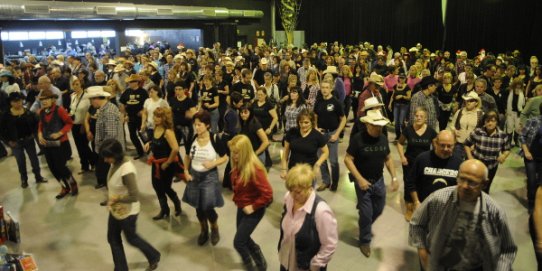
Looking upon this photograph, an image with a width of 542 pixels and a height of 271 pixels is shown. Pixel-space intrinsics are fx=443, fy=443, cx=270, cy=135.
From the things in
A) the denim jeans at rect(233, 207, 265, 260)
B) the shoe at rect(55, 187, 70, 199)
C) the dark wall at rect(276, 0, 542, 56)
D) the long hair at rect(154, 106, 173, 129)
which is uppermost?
the dark wall at rect(276, 0, 542, 56)

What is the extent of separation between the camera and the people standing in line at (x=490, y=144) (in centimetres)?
446

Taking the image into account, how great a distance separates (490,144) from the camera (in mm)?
4465

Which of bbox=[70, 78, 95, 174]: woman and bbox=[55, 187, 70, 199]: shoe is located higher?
bbox=[70, 78, 95, 174]: woman

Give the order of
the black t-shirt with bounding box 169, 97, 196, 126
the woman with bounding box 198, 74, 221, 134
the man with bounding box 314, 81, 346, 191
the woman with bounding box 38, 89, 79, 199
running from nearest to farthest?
the woman with bounding box 38, 89, 79, 199 → the man with bounding box 314, 81, 346, 191 → the black t-shirt with bounding box 169, 97, 196, 126 → the woman with bounding box 198, 74, 221, 134

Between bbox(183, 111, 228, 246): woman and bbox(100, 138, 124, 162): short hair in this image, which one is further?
bbox(183, 111, 228, 246): woman

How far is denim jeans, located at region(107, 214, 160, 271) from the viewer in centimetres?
358

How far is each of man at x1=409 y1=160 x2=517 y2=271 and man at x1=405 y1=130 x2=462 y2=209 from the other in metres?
0.81

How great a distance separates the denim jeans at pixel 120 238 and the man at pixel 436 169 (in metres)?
2.26

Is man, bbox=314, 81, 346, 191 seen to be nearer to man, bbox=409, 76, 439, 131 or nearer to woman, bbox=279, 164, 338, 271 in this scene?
man, bbox=409, 76, 439, 131

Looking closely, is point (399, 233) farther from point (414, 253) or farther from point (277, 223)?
point (277, 223)

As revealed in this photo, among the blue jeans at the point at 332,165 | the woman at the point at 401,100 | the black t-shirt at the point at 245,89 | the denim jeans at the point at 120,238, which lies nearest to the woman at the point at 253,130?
the blue jeans at the point at 332,165

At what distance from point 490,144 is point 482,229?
2.32m

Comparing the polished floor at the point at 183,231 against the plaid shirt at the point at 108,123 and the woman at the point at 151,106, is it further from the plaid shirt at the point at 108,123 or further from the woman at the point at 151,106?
the plaid shirt at the point at 108,123

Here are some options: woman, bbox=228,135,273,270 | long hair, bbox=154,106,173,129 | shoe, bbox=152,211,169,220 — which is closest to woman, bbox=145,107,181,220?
long hair, bbox=154,106,173,129
